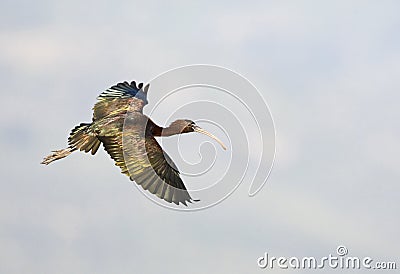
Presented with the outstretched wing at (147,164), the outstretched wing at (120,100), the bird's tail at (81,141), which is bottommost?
the outstretched wing at (147,164)

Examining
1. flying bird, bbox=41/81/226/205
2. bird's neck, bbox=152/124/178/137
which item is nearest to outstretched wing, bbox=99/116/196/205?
flying bird, bbox=41/81/226/205

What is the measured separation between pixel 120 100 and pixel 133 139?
15.1 ft

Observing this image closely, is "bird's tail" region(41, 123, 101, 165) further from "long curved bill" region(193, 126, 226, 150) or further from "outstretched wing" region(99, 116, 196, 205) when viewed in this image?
"long curved bill" region(193, 126, 226, 150)

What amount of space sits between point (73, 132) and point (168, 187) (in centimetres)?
646

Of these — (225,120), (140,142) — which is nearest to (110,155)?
(140,142)

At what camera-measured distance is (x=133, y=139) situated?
49625 millimetres

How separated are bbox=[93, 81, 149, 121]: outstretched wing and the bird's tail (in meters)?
0.88

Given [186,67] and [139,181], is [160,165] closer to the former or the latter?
[139,181]

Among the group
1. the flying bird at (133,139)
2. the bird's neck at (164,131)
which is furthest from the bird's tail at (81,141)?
the bird's neck at (164,131)

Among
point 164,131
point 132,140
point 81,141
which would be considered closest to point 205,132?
point 164,131

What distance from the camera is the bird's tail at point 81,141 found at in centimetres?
5162

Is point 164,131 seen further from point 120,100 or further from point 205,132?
point 120,100

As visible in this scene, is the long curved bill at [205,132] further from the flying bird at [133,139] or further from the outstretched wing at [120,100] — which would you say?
the outstretched wing at [120,100]

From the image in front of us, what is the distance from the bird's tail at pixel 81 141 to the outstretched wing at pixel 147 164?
1.51 m
